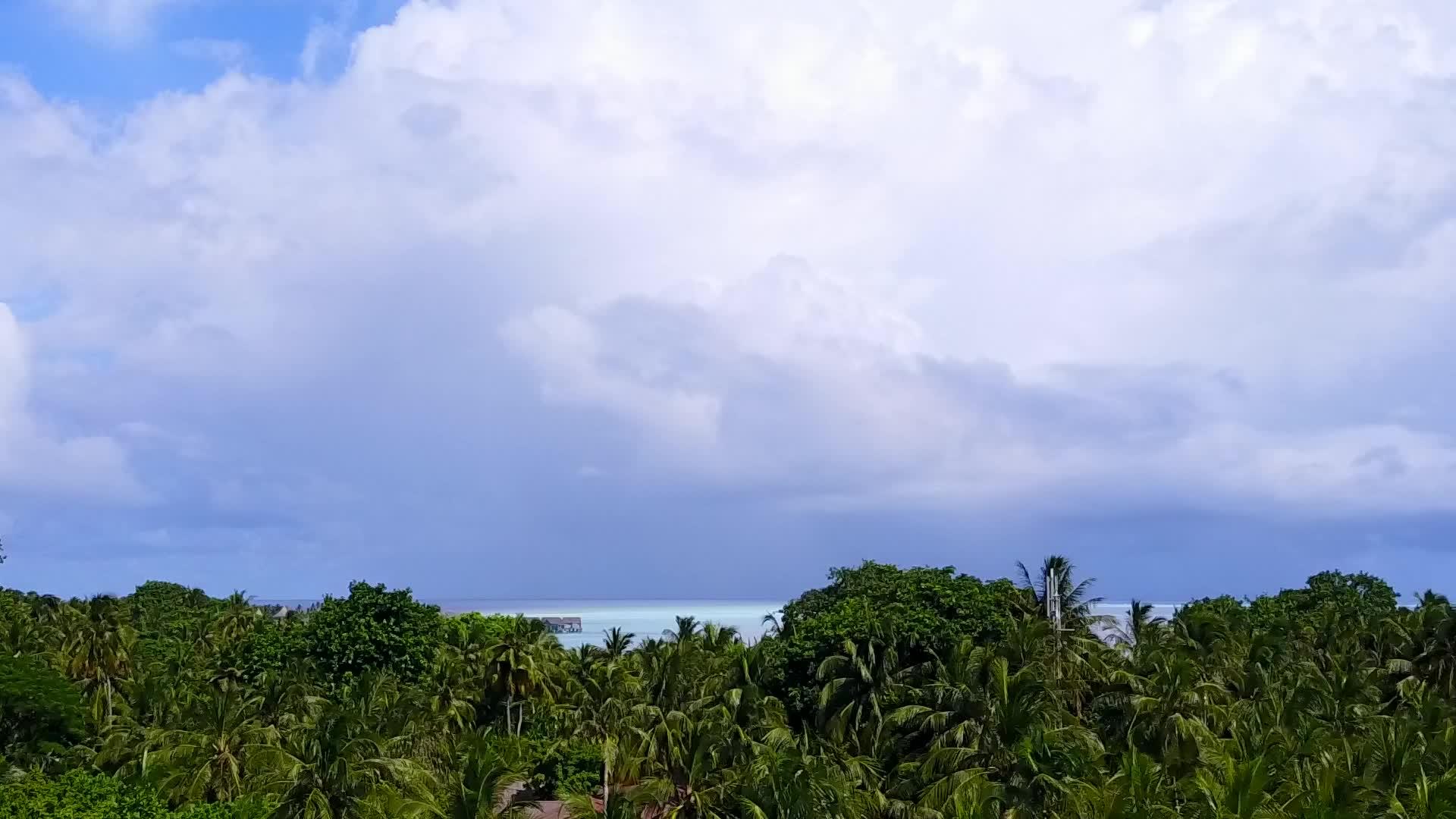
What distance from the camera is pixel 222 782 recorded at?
180 ft

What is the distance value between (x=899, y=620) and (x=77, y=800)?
120 feet

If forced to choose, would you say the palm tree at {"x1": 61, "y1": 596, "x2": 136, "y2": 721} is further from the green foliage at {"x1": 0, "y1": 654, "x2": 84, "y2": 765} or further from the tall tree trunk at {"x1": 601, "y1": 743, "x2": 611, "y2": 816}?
the tall tree trunk at {"x1": 601, "y1": 743, "x2": 611, "y2": 816}

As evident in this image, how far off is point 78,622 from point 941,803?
5317cm

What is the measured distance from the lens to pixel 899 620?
64.2 meters

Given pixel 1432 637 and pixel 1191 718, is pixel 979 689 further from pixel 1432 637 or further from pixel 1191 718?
pixel 1432 637

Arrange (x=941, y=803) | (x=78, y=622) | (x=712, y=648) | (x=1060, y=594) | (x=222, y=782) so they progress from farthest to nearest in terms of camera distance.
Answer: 1. (x=712, y=648)
2. (x=78, y=622)
3. (x=1060, y=594)
4. (x=222, y=782)
5. (x=941, y=803)

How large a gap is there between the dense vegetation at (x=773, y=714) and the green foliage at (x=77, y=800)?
0.36 ft

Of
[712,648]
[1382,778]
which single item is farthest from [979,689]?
[712,648]

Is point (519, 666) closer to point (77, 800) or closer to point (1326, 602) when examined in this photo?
point (77, 800)

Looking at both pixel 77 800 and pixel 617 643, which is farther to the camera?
pixel 617 643

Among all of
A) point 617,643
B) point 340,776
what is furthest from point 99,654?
point 340,776

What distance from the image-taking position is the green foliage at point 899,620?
2530 inches

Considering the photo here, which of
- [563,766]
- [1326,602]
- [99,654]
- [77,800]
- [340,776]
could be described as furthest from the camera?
[1326,602]

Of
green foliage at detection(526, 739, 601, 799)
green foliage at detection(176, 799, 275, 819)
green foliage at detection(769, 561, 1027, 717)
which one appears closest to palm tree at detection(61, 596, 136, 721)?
green foliage at detection(526, 739, 601, 799)
